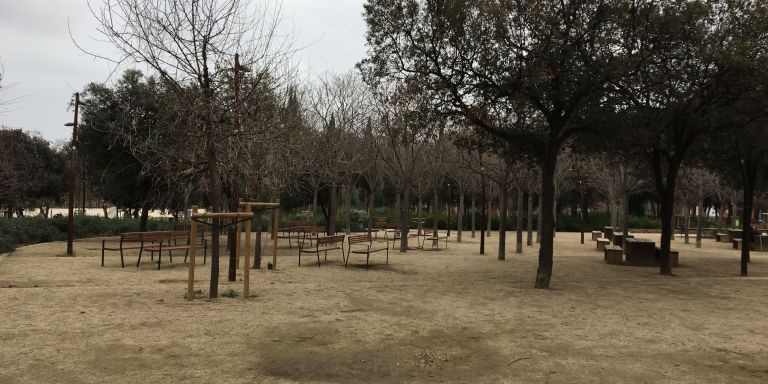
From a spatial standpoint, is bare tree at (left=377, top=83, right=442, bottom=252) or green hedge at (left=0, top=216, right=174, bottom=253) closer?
bare tree at (left=377, top=83, right=442, bottom=252)

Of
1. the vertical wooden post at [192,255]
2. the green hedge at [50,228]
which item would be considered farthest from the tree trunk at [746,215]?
the green hedge at [50,228]

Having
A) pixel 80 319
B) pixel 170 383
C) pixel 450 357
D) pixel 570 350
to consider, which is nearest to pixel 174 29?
pixel 80 319

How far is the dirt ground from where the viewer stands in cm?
501

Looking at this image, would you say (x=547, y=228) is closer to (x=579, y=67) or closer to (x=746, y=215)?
(x=579, y=67)

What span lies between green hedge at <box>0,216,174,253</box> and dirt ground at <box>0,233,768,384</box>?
26.3ft

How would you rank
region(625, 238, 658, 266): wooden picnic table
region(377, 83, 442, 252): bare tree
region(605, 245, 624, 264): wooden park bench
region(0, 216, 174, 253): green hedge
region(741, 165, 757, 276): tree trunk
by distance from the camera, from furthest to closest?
region(0, 216, 174, 253): green hedge, region(605, 245, 624, 264): wooden park bench, region(625, 238, 658, 266): wooden picnic table, region(741, 165, 757, 276): tree trunk, region(377, 83, 442, 252): bare tree

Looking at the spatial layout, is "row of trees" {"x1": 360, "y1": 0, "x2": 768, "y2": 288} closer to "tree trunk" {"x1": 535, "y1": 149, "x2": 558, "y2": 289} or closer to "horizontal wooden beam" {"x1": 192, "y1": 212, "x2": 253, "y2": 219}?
"tree trunk" {"x1": 535, "y1": 149, "x2": 558, "y2": 289}

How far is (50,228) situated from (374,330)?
20801 millimetres

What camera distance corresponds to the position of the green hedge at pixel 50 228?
60.8 ft

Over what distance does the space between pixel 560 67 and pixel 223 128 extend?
20.6ft

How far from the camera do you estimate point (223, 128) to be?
351 inches

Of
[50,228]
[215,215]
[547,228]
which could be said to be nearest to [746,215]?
[547,228]

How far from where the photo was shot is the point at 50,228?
22.3 meters

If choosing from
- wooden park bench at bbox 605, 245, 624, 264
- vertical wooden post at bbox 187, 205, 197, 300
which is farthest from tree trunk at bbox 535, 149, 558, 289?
wooden park bench at bbox 605, 245, 624, 264
